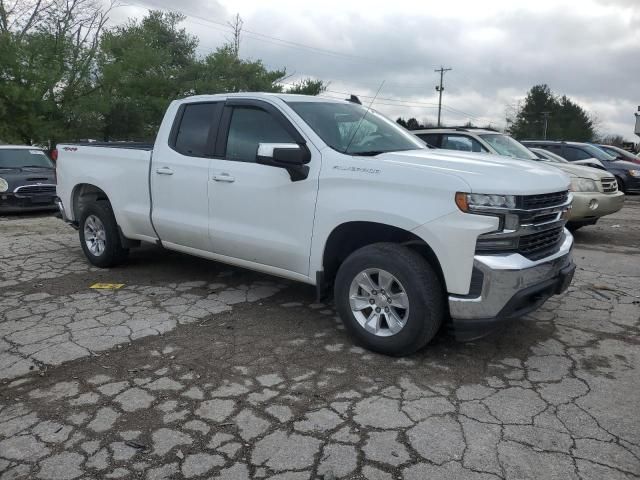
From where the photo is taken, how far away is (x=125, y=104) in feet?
→ 77.0

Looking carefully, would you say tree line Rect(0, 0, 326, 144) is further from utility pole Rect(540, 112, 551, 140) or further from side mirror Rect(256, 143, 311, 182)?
utility pole Rect(540, 112, 551, 140)

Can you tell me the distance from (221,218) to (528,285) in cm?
267

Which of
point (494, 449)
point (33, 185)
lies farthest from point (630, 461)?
point (33, 185)

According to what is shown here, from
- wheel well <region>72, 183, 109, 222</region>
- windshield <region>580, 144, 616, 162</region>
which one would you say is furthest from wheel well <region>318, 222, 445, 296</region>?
windshield <region>580, 144, 616, 162</region>

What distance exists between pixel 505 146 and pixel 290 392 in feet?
24.3

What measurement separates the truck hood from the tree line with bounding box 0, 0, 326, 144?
1736cm

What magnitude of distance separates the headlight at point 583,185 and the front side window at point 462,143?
1519mm

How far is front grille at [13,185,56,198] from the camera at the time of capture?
11.2 metres

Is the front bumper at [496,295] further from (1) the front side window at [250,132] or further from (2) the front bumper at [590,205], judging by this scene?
(2) the front bumper at [590,205]

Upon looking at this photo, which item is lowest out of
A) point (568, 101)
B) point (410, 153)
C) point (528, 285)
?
point (528, 285)

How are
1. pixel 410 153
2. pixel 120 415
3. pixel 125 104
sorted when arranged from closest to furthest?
pixel 120 415 < pixel 410 153 < pixel 125 104

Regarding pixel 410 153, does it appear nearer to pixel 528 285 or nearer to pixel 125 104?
pixel 528 285

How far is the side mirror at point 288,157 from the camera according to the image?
13.4 ft

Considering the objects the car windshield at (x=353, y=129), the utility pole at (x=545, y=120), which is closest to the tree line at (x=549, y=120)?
the utility pole at (x=545, y=120)
